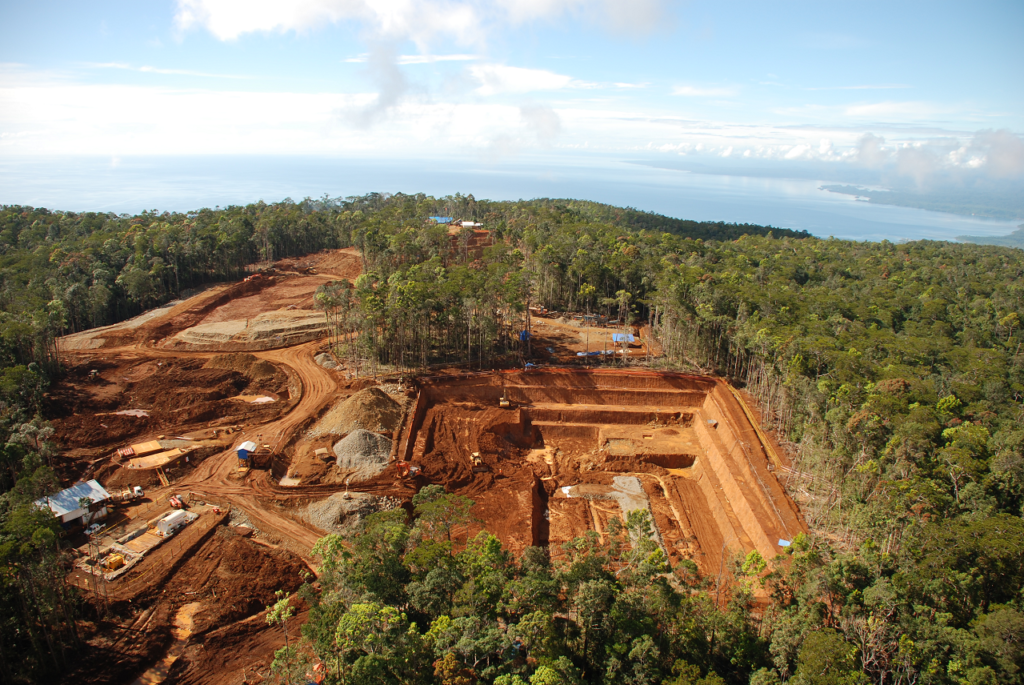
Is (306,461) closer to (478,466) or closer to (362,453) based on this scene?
(362,453)

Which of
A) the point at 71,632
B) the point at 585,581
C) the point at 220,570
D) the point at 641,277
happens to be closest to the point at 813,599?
the point at 585,581

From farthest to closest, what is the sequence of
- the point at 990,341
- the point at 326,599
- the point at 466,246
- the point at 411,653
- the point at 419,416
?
the point at 466,246 < the point at 990,341 < the point at 419,416 < the point at 326,599 < the point at 411,653

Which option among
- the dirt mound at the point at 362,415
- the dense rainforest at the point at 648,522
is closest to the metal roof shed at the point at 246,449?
the dirt mound at the point at 362,415

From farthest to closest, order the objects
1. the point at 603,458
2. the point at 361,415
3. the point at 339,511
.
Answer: the point at 603,458
the point at 361,415
the point at 339,511

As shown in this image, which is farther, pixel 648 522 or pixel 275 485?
pixel 275 485

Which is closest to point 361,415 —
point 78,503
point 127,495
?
point 127,495

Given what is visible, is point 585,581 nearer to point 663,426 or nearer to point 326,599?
point 326,599

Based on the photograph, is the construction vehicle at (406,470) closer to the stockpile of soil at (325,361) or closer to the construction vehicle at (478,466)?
the construction vehicle at (478,466)
